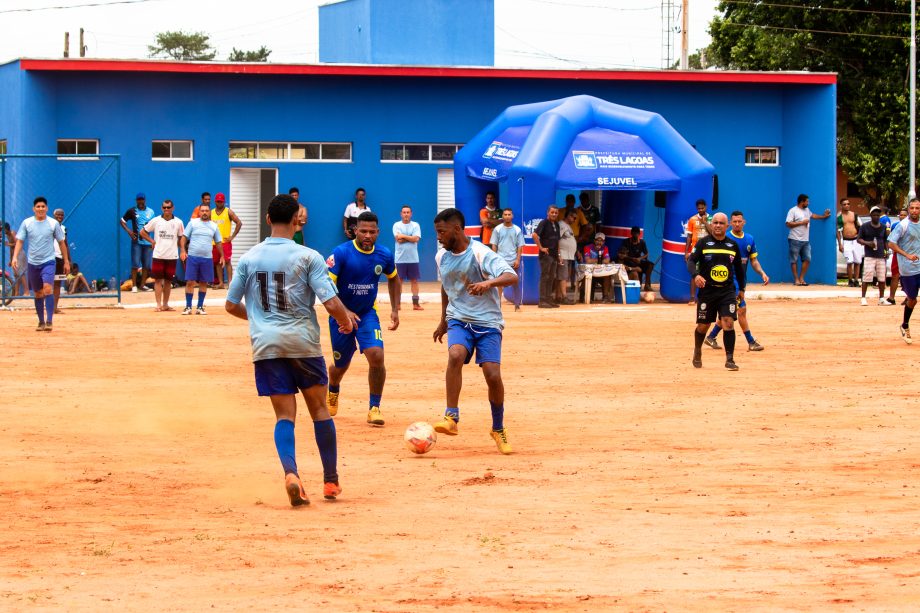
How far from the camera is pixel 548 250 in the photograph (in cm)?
2542

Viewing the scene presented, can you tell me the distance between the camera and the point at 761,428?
12.3 m

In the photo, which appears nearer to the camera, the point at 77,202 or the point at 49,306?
the point at 49,306

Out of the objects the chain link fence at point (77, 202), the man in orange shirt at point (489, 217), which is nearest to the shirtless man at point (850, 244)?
the man in orange shirt at point (489, 217)

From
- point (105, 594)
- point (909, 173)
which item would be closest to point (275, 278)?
point (105, 594)

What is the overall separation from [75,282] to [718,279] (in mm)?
15929

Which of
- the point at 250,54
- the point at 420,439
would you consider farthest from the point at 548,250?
the point at 250,54

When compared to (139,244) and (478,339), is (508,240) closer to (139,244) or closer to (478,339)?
(139,244)

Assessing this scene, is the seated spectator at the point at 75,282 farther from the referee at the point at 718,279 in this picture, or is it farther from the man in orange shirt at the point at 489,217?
the referee at the point at 718,279

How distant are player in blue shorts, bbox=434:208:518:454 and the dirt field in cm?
65

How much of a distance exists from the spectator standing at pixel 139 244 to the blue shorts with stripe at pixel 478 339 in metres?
18.7

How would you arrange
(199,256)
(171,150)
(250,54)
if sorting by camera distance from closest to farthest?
(199,256)
(171,150)
(250,54)

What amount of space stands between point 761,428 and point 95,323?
13.3 meters

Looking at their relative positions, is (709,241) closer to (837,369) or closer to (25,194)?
(837,369)

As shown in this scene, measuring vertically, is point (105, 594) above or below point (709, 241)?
below
